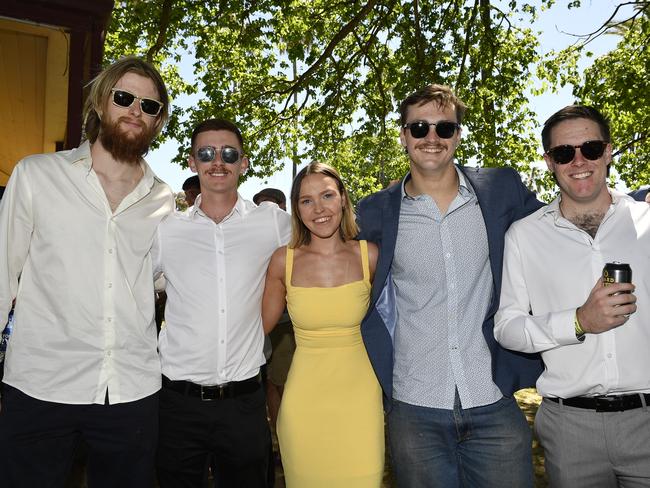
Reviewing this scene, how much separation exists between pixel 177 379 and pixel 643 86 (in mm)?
9538

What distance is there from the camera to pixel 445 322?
2.76 metres

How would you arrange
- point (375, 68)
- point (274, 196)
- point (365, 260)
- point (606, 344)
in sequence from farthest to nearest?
point (375, 68) < point (274, 196) < point (365, 260) < point (606, 344)

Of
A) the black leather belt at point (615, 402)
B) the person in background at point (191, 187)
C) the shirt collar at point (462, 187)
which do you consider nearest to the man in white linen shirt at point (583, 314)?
the black leather belt at point (615, 402)

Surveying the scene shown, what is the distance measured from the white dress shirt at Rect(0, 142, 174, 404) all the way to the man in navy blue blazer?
1354mm

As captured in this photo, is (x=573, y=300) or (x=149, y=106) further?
(x=149, y=106)

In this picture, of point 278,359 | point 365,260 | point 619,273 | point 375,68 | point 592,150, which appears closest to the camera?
point 619,273

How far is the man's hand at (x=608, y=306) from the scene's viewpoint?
2.17m

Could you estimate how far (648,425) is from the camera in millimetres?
2363

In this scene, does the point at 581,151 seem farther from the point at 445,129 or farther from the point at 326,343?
the point at 326,343

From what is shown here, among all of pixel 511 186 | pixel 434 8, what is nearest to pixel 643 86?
pixel 434 8

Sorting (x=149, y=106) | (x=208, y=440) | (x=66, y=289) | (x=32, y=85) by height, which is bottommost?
(x=208, y=440)

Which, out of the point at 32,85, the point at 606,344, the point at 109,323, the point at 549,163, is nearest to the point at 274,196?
the point at 32,85

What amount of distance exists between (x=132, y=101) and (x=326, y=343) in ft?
5.86

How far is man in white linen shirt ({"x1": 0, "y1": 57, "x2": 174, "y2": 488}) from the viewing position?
2514 mm
